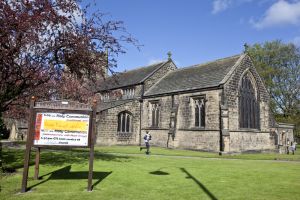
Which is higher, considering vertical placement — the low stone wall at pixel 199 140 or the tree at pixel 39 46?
the tree at pixel 39 46

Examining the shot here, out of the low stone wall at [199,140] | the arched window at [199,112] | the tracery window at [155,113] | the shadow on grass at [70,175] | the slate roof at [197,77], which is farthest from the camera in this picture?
the tracery window at [155,113]

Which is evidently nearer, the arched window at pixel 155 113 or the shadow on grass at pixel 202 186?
the shadow on grass at pixel 202 186

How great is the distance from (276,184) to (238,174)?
2.28 m

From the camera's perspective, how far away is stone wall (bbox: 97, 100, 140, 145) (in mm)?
32750

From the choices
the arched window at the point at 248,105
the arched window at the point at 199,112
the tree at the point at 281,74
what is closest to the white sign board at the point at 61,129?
the arched window at the point at 199,112

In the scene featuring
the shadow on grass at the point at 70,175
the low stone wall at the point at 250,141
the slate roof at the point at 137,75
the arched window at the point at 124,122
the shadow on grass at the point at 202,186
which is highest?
the slate roof at the point at 137,75

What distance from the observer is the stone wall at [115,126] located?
3275cm

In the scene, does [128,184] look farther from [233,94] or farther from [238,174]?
[233,94]

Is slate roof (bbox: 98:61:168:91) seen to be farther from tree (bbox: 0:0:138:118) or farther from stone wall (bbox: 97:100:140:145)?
tree (bbox: 0:0:138:118)

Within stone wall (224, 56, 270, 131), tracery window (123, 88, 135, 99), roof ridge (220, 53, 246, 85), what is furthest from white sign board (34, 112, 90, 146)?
tracery window (123, 88, 135, 99)

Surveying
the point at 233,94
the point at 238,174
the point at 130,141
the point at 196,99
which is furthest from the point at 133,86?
the point at 238,174

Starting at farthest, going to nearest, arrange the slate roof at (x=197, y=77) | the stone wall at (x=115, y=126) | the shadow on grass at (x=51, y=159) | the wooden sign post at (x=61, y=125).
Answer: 1. the stone wall at (x=115, y=126)
2. the slate roof at (x=197, y=77)
3. the shadow on grass at (x=51, y=159)
4. the wooden sign post at (x=61, y=125)

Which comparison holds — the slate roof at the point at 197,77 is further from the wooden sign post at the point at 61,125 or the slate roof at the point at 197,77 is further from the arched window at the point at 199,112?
the wooden sign post at the point at 61,125

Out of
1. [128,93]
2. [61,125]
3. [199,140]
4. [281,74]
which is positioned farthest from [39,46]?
[281,74]
